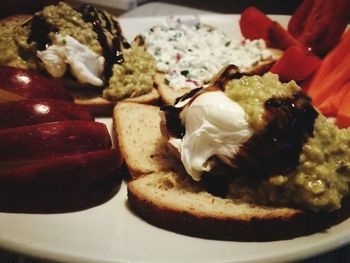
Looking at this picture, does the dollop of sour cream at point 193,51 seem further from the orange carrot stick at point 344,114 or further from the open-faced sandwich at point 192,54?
the orange carrot stick at point 344,114

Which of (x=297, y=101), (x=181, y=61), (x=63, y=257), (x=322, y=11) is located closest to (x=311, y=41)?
(x=322, y=11)

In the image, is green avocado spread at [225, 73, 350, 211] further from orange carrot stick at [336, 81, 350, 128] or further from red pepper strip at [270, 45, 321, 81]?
red pepper strip at [270, 45, 321, 81]

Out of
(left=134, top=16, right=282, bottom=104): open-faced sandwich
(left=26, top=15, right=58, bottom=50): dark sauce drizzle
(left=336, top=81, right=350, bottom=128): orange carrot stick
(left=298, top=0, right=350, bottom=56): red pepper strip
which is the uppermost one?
(left=298, top=0, right=350, bottom=56): red pepper strip

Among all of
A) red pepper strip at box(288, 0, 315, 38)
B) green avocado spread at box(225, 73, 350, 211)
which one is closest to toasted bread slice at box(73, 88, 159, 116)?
green avocado spread at box(225, 73, 350, 211)

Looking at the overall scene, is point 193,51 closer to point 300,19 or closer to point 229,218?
point 300,19

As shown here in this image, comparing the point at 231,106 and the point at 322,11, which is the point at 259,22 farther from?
the point at 231,106

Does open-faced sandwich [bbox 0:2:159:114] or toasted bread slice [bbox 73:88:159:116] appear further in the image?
toasted bread slice [bbox 73:88:159:116]

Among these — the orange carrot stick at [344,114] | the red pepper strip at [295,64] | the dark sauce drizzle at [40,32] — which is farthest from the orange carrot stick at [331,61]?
the dark sauce drizzle at [40,32]
